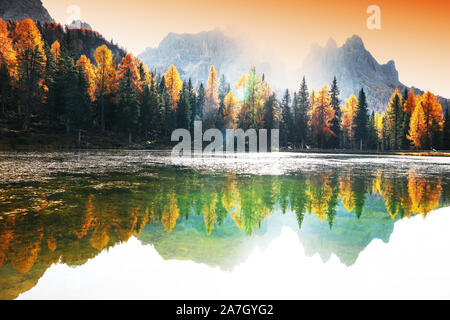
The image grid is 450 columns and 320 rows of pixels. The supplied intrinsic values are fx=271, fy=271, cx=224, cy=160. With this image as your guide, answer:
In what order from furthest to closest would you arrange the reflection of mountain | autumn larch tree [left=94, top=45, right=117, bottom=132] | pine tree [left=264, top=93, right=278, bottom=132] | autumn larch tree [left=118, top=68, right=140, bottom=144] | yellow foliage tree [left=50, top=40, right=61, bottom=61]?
pine tree [left=264, top=93, right=278, bottom=132], yellow foliage tree [left=50, top=40, right=61, bottom=61], autumn larch tree [left=94, top=45, right=117, bottom=132], autumn larch tree [left=118, top=68, right=140, bottom=144], the reflection of mountain

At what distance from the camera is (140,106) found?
59.4 m

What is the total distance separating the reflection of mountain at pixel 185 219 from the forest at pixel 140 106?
148 feet

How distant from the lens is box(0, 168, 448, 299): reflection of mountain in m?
4.71

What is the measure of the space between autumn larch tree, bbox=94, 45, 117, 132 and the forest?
19cm

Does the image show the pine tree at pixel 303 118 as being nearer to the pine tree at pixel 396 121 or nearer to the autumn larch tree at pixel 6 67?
the pine tree at pixel 396 121

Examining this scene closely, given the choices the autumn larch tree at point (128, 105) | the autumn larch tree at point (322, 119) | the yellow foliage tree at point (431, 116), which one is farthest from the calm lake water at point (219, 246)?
the yellow foliage tree at point (431, 116)

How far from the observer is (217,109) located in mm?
76312

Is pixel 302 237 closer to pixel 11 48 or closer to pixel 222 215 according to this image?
pixel 222 215

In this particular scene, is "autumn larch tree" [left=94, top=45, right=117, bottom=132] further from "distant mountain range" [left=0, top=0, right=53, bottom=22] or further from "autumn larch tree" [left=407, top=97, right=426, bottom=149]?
"distant mountain range" [left=0, top=0, right=53, bottom=22]

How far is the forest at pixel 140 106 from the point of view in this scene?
4906cm

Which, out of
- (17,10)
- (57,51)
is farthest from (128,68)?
(17,10)

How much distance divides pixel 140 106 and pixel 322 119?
43792 mm

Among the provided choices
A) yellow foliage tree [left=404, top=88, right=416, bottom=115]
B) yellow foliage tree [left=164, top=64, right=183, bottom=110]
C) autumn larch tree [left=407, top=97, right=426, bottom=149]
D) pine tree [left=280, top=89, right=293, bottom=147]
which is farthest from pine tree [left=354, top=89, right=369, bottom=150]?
yellow foliage tree [left=164, top=64, right=183, bottom=110]

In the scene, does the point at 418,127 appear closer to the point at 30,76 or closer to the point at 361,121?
the point at 361,121
